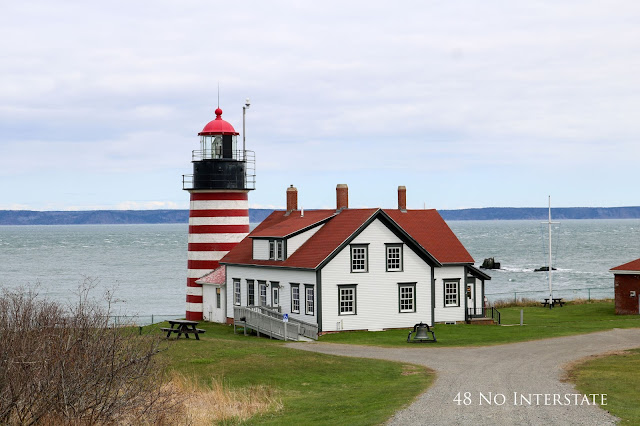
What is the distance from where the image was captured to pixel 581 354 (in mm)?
30234

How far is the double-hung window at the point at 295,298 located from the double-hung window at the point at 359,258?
2.83 m

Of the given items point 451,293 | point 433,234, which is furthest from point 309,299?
point 433,234

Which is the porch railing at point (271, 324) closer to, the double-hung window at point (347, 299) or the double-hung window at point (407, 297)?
the double-hung window at point (347, 299)

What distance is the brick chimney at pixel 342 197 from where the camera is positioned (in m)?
→ 46.2

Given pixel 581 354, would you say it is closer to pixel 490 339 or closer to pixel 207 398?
pixel 490 339

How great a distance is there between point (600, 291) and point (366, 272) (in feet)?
159

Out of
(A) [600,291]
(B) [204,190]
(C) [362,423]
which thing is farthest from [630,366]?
(A) [600,291]

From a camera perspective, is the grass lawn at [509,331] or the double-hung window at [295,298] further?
the double-hung window at [295,298]

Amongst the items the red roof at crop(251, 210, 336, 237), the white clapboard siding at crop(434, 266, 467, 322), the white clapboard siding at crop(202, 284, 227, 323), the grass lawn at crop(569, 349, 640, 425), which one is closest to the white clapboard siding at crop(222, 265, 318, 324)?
the white clapboard siding at crop(202, 284, 227, 323)

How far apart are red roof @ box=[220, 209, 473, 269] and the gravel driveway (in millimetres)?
6220

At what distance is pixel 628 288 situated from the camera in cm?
4809

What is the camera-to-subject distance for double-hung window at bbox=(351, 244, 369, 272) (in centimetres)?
4131

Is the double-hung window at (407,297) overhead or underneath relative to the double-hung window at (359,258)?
underneath

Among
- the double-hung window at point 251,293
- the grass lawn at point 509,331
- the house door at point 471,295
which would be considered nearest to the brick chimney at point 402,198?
the house door at point 471,295
